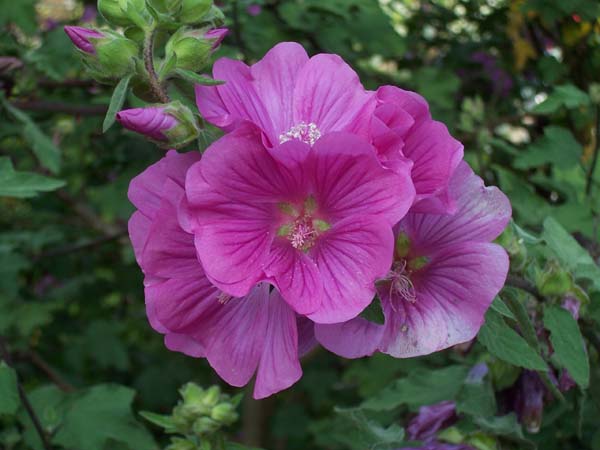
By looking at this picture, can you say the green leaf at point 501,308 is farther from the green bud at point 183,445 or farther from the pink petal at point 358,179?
the green bud at point 183,445

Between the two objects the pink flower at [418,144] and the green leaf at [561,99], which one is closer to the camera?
the pink flower at [418,144]

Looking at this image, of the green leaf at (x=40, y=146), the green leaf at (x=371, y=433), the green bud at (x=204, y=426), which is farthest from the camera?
the green leaf at (x=40, y=146)

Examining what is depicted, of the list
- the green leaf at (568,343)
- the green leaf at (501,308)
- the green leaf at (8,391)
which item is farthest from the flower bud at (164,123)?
the green leaf at (8,391)

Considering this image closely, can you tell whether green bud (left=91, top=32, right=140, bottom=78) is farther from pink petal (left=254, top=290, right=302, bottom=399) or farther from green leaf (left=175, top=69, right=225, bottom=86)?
pink petal (left=254, top=290, right=302, bottom=399)

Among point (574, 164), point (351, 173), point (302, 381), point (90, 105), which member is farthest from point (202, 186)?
point (302, 381)

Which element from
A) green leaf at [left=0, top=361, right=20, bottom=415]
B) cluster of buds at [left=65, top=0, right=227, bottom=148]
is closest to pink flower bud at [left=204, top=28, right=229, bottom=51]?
cluster of buds at [left=65, top=0, right=227, bottom=148]

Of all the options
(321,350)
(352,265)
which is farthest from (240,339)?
(321,350)

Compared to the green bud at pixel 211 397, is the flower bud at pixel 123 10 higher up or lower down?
higher up

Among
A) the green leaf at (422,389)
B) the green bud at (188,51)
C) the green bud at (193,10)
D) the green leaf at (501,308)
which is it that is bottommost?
the green leaf at (422,389)
